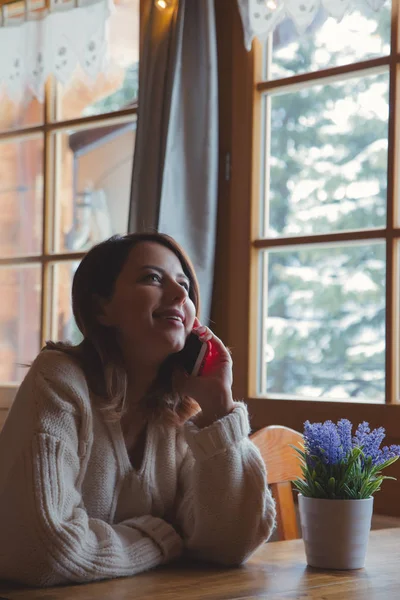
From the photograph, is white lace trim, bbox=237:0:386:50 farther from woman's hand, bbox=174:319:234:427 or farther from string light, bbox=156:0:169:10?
woman's hand, bbox=174:319:234:427

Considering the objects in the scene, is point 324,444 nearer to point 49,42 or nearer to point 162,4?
point 162,4

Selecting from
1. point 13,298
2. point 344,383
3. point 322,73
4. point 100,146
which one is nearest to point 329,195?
point 322,73

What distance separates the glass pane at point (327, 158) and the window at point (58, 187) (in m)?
0.58

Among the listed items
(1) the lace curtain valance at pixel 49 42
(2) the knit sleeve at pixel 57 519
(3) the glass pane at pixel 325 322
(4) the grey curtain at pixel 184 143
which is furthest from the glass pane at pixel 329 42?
(2) the knit sleeve at pixel 57 519

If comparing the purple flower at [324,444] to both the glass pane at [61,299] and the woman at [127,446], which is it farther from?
the glass pane at [61,299]

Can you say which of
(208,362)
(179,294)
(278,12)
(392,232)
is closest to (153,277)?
(179,294)

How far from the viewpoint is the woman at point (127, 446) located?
1212 mm

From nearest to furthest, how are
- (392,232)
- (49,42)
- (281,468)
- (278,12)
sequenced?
(281,468) → (392,232) → (278,12) → (49,42)

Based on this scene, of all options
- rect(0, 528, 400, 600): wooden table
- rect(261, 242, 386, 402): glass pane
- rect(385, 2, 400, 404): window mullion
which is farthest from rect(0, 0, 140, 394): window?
rect(0, 528, 400, 600): wooden table

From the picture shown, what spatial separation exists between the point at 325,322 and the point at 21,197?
141 centimetres

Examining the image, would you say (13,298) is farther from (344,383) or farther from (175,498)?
(175,498)

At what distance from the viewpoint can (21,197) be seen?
3268mm

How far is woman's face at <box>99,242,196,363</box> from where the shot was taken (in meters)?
1.42

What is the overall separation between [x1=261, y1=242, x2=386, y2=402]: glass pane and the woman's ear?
952 mm
